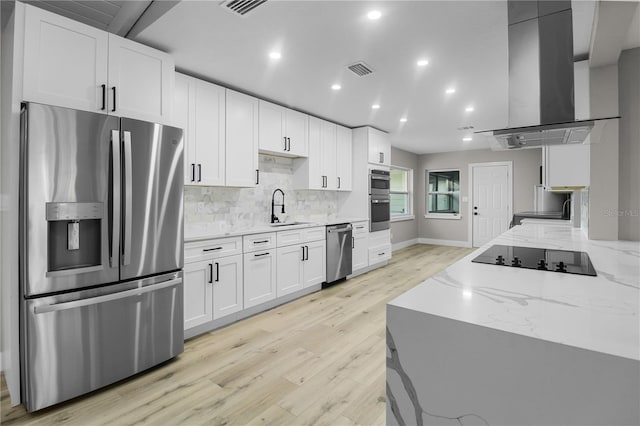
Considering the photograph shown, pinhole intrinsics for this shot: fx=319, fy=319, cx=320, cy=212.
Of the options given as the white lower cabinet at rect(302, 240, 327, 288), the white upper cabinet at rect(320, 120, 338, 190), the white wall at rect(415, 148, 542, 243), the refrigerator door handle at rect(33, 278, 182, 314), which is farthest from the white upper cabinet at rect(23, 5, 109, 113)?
the white wall at rect(415, 148, 542, 243)

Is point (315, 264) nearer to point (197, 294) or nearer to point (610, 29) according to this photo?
point (197, 294)

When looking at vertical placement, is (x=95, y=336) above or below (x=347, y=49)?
below

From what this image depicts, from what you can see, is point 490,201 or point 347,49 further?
point 490,201

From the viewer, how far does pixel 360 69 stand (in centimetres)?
298

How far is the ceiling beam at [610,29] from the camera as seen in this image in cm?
165

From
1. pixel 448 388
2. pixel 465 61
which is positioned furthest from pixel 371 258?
pixel 448 388

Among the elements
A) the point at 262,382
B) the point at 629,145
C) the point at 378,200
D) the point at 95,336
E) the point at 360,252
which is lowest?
the point at 262,382

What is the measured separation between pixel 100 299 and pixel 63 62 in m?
1.49

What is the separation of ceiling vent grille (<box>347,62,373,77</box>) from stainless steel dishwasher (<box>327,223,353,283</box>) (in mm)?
2010

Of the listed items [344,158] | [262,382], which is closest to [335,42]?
[262,382]

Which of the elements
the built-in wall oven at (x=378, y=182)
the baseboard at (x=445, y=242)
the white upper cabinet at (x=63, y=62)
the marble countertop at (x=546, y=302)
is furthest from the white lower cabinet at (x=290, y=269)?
the baseboard at (x=445, y=242)

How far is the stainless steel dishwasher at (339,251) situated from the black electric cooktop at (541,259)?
2.58 meters

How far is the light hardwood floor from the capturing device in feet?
5.87

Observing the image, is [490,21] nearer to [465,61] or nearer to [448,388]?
[465,61]
